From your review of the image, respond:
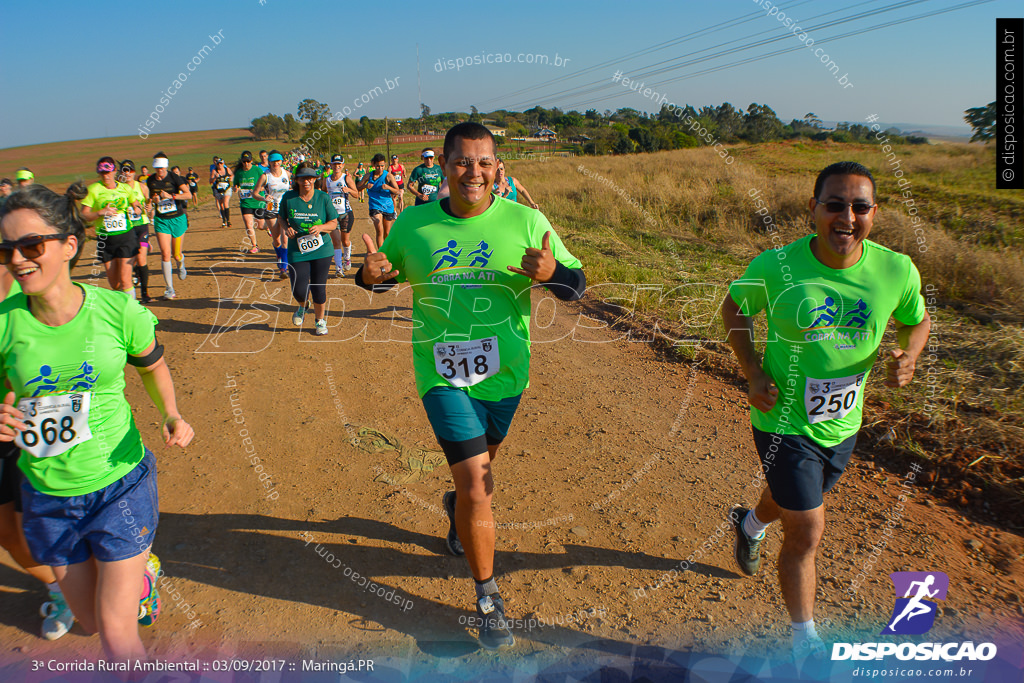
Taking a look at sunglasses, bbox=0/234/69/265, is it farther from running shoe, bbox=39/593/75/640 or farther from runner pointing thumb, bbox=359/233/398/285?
running shoe, bbox=39/593/75/640

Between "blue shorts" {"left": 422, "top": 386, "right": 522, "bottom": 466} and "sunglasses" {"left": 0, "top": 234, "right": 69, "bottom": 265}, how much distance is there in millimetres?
1647

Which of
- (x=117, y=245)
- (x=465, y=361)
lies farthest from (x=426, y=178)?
(x=465, y=361)

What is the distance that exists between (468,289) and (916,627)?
2.83 metres

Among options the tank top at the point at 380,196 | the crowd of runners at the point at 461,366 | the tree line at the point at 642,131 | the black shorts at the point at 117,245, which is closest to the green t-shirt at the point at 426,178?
the tank top at the point at 380,196

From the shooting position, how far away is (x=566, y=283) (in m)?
2.89

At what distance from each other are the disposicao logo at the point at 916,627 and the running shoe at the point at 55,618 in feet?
12.2

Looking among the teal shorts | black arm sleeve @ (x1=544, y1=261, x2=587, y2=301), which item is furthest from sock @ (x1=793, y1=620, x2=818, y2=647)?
the teal shorts

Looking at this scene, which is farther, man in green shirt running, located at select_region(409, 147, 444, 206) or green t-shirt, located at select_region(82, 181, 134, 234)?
man in green shirt running, located at select_region(409, 147, 444, 206)

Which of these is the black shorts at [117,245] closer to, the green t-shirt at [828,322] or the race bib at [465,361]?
the race bib at [465,361]

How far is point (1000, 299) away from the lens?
703 centimetres

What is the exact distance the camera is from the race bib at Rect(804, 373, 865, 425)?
265cm

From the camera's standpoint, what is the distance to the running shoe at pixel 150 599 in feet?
9.33

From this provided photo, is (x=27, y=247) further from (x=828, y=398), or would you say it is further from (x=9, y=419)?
(x=828, y=398)

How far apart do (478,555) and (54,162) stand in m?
57.0
